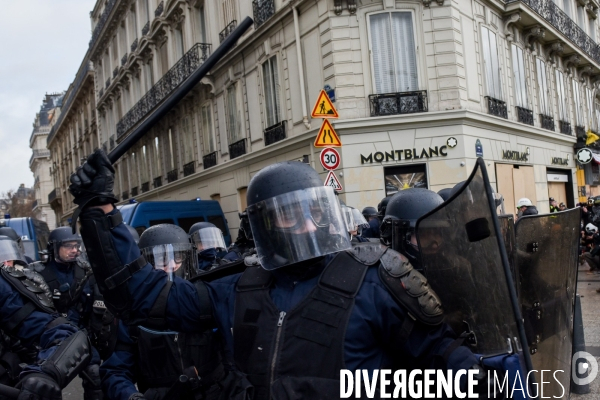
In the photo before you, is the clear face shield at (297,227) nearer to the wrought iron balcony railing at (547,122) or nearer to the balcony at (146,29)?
the wrought iron balcony railing at (547,122)

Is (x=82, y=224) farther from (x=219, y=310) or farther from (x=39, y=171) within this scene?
(x=39, y=171)

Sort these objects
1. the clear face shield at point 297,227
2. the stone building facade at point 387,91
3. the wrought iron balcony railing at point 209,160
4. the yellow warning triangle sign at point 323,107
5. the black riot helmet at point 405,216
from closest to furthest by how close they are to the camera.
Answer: the clear face shield at point 297,227 → the black riot helmet at point 405,216 → the yellow warning triangle sign at point 323,107 → the stone building facade at point 387,91 → the wrought iron balcony railing at point 209,160

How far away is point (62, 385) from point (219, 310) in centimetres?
84

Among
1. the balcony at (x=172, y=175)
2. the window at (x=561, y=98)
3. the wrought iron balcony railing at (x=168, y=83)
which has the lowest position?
the balcony at (x=172, y=175)

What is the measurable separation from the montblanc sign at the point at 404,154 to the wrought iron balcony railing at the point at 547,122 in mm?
5924

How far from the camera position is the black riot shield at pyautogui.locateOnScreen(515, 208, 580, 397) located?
7.43 feet

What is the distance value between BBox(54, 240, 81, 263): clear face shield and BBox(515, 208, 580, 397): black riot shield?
484 centimetres

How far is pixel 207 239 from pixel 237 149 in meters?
11.2

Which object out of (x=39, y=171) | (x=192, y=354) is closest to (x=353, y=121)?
(x=192, y=354)

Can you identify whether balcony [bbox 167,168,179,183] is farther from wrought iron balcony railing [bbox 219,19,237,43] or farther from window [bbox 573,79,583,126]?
window [bbox 573,79,583,126]

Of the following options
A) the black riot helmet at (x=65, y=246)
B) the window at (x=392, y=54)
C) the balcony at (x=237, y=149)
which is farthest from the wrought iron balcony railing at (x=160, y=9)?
the black riot helmet at (x=65, y=246)

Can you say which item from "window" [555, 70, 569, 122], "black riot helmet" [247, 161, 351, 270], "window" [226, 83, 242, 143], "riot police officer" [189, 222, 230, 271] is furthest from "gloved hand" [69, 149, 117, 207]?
"window" [555, 70, 569, 122]

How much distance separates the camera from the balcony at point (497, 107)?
13.5 metres

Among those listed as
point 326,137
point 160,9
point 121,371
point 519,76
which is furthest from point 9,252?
point 160,9
